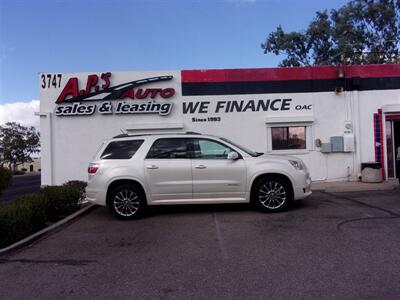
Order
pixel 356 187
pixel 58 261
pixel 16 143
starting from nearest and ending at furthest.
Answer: pixel 58 261 → pixel 356 187 → pixel 16 143

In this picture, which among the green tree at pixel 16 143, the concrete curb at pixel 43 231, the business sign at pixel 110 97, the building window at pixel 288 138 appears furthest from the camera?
the green tree at pixel 16 143

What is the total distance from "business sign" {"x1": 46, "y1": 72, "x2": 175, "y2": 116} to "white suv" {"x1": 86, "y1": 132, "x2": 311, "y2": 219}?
5698mm

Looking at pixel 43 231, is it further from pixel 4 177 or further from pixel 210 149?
pixel 210 149

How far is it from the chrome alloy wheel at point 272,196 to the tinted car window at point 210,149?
3.64ft

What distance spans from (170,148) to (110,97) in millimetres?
6160

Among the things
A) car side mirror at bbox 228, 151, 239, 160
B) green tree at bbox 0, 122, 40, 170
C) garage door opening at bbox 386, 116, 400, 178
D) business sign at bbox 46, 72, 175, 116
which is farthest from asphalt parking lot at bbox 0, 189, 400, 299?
green tree at bbox 0, 122, 40, 170

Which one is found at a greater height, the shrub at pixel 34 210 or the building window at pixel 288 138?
the building window at pixel 288 138

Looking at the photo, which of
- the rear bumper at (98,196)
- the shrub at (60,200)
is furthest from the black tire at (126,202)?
the shrub at (60,200)

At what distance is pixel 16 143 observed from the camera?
52719mm

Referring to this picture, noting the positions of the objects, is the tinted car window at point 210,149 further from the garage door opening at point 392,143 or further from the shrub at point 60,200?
the garage door opening at point 392,143

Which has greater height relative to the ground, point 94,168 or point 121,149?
point 121,149

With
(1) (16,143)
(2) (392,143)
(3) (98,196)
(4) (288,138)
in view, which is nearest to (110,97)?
(3) (98,196)

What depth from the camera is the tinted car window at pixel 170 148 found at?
8945 mm

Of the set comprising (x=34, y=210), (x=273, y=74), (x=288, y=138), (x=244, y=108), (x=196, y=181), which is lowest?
(x=34, y=210)
